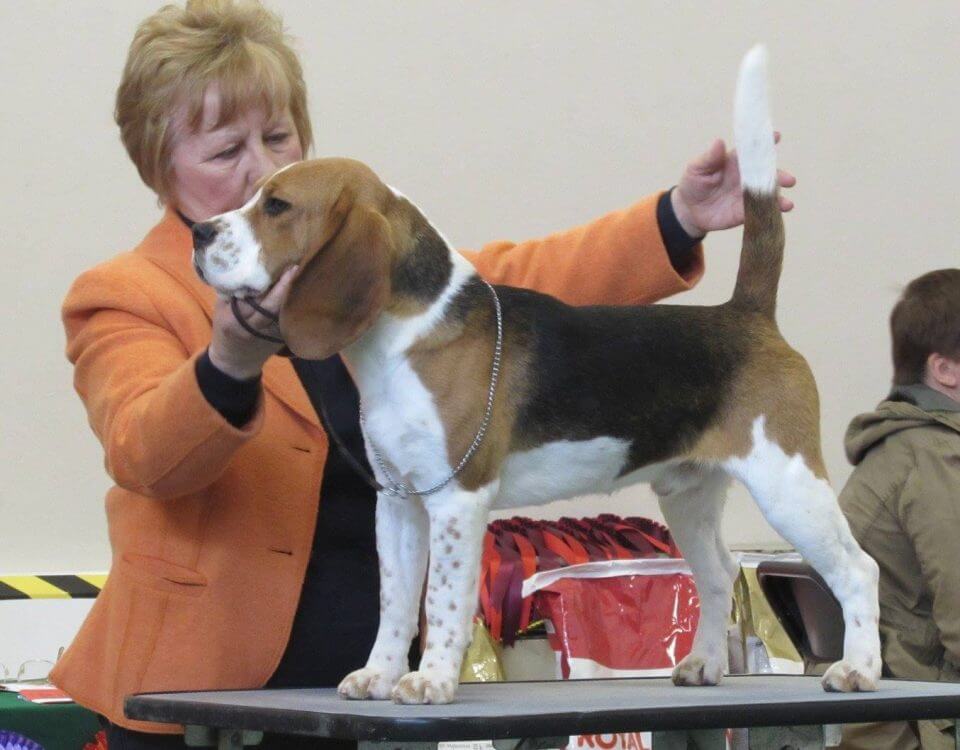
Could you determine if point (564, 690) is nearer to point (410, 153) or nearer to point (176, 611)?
point (176, 611)

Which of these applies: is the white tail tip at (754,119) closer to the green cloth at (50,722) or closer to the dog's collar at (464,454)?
the dog's collar at (464,454)

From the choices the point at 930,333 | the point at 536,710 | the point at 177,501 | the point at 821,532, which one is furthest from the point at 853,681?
the point at 930,333

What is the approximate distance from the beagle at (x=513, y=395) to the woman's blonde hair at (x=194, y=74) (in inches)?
14.4

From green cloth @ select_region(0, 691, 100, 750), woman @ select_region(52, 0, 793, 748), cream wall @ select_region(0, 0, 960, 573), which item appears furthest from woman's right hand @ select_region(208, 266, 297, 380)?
cream wall @ select_region(0, 0, 960, 573)

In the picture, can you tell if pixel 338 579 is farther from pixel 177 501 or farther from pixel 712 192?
pixel 712 192

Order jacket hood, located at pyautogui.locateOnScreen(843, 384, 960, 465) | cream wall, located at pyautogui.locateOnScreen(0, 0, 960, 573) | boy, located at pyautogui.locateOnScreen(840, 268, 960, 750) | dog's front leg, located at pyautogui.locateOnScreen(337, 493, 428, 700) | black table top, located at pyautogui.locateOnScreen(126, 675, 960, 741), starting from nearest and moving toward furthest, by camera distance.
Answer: black table top, located at pyautogui.locateOnScreen(126, 675, 960, 741), dog's front leg, located at pyautogui.locateOnScreen(337, 493, 428, 700), boy, located at pyautogui.locateOnScreen(840, 268, 960, 750), jacket hood, located at pyautogui.locateOnScreen(843, 384, 960, 465), cream wall, located at pyautogui.locateOnScreen(0, 0, 960, 573)

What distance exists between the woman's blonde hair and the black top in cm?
37

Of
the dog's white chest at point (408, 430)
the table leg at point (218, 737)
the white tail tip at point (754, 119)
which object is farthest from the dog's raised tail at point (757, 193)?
the table leg at point (218, 737)

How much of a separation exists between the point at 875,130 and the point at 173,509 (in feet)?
9.85

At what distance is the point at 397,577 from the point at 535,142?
2523 mm

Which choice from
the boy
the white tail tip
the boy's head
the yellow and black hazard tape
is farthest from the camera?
the yellow and black hazard tape

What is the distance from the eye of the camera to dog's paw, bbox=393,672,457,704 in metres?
1.34

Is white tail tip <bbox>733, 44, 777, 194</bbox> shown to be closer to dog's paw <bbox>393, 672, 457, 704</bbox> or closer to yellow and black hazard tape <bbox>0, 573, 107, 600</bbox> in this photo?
dog's paw <bbox>393, 672, 457, 704</bbox>

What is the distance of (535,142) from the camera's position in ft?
12.6
